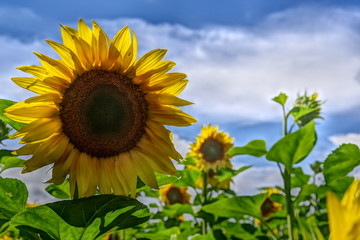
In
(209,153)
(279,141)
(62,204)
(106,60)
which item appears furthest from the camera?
(209,153)

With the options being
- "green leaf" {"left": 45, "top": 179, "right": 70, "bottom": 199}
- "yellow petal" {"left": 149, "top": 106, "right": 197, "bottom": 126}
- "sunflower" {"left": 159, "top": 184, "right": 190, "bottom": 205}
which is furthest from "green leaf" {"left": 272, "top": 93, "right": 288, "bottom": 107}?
"sunflower" {"left": 159, "top": 184, "right": 190, "bottom": 205}

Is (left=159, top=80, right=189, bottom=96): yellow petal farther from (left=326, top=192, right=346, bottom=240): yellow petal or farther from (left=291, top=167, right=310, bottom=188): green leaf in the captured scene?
(left=291, top=167, right=310, bottom=188): green leaf

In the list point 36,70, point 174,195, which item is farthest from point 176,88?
point 174,195

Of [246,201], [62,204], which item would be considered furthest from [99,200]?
[246,201]

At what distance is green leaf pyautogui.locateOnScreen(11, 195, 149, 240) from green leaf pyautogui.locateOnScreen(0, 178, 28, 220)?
233mm

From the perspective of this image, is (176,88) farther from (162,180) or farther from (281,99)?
(281,99)

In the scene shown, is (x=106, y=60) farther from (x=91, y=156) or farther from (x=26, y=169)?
(x=26, y=169)

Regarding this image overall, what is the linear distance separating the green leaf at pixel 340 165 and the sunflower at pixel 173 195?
13.3ft

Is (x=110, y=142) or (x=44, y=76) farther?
(x=110, y=142)

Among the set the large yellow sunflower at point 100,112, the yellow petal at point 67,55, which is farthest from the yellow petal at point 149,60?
the yellow petal at point 67,55

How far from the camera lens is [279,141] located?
2.51 meters

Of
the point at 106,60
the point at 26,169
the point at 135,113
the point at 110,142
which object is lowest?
the point at 26,169

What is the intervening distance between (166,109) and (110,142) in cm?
24

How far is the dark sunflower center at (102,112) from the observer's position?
1642 mm
